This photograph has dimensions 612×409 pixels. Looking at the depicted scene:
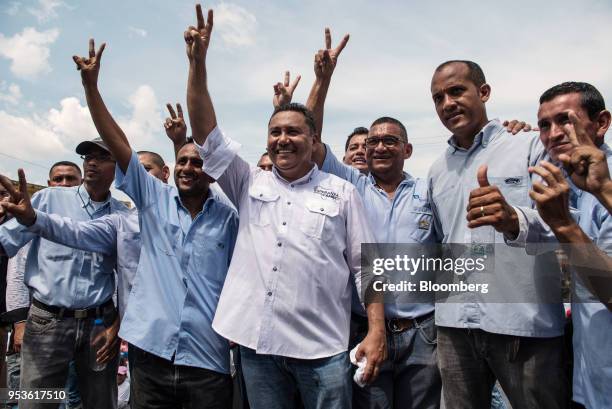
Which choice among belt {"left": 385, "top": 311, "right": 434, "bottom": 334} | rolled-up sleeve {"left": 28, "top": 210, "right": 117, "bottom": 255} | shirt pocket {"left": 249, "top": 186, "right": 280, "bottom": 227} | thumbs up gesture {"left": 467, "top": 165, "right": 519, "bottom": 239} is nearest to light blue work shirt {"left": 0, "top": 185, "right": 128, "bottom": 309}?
rolled-up sleeve {"left": 28, "top": 210, "right": 117, "bottom": 255}

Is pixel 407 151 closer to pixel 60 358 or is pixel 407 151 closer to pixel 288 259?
pixel 288 259

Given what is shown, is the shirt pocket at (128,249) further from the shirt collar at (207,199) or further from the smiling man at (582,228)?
the smiling man at (582,228)

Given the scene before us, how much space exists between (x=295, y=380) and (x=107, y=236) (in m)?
1.99

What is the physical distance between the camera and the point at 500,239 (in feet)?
8.50

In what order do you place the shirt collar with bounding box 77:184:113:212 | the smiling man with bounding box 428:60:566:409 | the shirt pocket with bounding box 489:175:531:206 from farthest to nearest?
the shirt collar with bounding box 77:184:113:212, the shirt pocket with bounding box 489:175:531:206, the smiling man with bounding box 428:60:566:409

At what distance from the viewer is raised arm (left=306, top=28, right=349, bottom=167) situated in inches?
128

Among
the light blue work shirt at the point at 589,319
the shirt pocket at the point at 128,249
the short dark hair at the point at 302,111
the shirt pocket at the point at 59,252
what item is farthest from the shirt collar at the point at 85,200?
the light blue work shirt at the point at 589,319

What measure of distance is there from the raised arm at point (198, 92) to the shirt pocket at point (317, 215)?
789mm

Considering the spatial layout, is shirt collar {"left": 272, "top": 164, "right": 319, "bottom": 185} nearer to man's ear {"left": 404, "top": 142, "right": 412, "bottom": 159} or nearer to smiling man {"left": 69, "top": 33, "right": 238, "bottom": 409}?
smiling man {"left": 69, "top": 33, "right": 238, "bottom": 409}

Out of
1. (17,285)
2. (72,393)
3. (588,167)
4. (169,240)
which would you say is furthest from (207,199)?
(17,285)

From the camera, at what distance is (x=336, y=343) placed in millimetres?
2564

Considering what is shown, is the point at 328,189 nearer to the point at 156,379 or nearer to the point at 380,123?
the point at 380,123

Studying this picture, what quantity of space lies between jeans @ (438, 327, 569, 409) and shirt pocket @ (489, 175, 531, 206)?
78cm

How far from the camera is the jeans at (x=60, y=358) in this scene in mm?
3590
